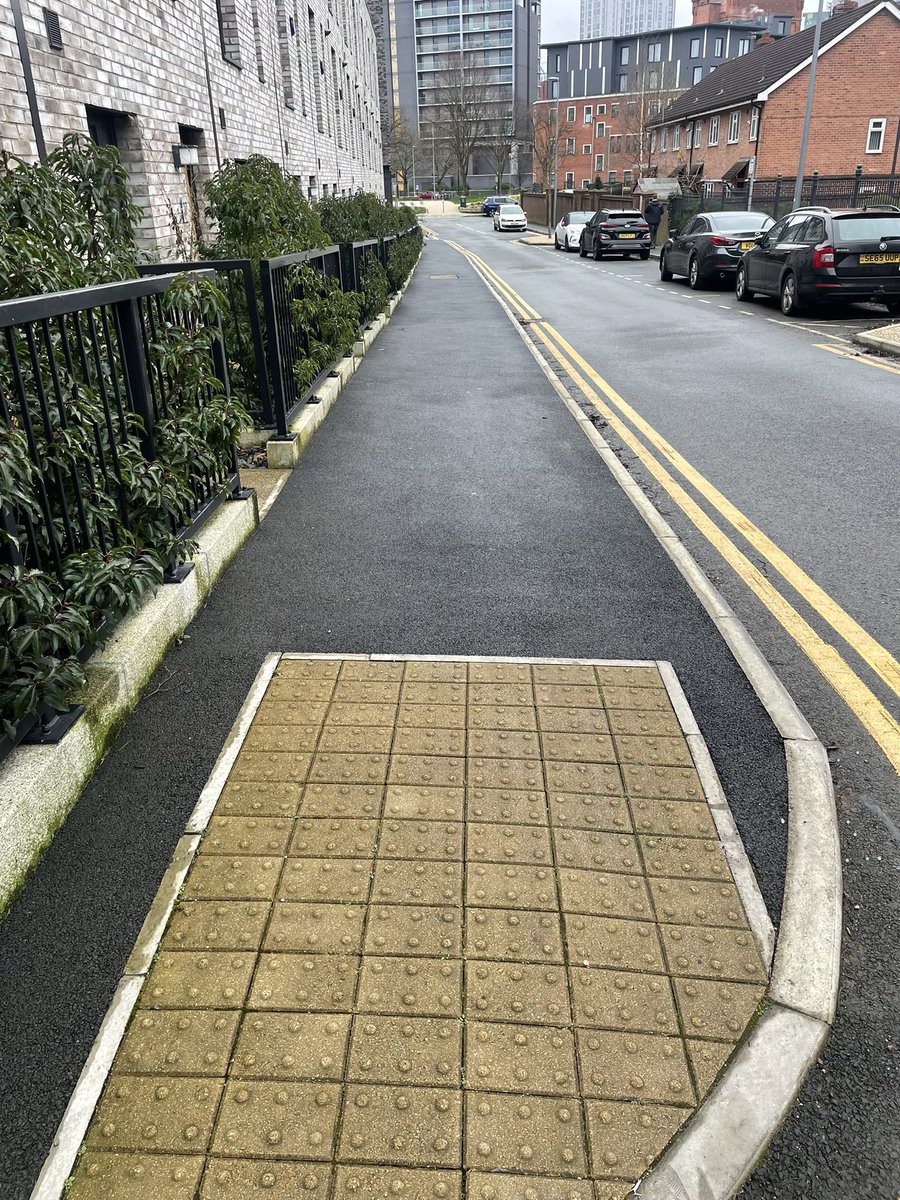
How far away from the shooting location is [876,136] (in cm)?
4388

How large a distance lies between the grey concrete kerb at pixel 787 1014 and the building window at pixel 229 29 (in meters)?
16.0

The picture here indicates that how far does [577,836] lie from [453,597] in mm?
2115

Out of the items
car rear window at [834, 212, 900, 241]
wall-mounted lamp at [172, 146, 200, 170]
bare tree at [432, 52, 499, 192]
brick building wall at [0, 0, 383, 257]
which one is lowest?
car rear window at [834, 212, 900, 241]

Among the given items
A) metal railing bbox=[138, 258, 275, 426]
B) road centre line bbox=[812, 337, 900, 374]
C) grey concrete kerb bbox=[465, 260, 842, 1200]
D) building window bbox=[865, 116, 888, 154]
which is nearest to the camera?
grey concrete kerb bbox=[465, 260, 842, 1200]

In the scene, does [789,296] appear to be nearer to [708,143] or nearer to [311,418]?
[311,418]

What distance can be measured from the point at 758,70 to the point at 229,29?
43.4 m

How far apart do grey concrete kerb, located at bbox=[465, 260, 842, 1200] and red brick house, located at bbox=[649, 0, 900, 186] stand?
46.4 m

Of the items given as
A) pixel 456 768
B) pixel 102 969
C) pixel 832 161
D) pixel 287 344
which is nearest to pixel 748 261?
pixel 287 344

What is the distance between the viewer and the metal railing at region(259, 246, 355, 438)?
696 cm

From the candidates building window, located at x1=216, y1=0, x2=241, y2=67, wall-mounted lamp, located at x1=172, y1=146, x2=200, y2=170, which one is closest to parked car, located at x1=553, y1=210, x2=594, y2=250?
building window, located at x1=216, y1=0, x2=241, y2=67

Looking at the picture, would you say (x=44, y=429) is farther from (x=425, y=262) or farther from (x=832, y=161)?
(x=832, y=161)

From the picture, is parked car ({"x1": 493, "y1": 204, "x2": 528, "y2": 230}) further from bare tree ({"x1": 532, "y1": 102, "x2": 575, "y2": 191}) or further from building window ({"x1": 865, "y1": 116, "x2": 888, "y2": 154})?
bare tree ({"x1": 532, "y1": 102, "x2": 575, "y2": 191})

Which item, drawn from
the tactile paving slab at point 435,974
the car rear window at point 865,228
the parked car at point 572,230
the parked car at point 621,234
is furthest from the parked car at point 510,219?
the tactile paving slab at point 435,974


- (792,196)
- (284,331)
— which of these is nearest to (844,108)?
(792,196)
